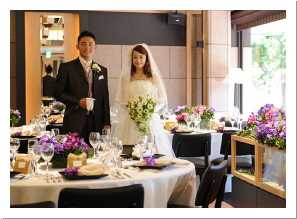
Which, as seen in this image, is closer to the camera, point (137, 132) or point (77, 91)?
point (77, 91)

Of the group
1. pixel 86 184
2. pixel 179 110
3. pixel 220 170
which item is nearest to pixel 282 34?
pixel 179 110

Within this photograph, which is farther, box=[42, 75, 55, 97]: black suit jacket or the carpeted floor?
box=[42, 75, 55, 97]: black suit jacket

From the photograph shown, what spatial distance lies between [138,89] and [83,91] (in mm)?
867

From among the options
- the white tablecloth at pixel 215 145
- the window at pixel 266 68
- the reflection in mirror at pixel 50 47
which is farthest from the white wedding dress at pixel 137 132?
the reflection in mirror at pixel 50 47

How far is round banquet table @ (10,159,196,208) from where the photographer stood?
227 cm

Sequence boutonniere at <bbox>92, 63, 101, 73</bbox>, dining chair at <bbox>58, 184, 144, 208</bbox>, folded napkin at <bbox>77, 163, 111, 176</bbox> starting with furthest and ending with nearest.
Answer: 1. boutonniere at <bbox>92, 63, 101, 73</bbox>
2. folded napkin at <bbox>77, 163, 111, 176</bbox>
3. dining chair at <bbox>58, 184, 144, 208</bbox>

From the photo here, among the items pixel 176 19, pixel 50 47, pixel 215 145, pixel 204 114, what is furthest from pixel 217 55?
pixel 215 145

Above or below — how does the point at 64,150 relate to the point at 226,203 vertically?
above

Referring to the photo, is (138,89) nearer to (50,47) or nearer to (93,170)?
(93,170)

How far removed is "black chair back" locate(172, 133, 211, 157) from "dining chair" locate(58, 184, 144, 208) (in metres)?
2.83

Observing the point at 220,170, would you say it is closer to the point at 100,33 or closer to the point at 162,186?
the point at 162,186

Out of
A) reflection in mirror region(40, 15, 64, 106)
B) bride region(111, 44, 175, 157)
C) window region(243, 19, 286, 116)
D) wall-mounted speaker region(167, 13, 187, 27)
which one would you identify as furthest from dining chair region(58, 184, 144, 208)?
wall-mounted speaker region(167, 13, 187, 27)

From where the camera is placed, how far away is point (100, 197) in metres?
2.02

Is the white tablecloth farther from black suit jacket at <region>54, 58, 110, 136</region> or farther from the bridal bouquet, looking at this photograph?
the bridal bouquet
